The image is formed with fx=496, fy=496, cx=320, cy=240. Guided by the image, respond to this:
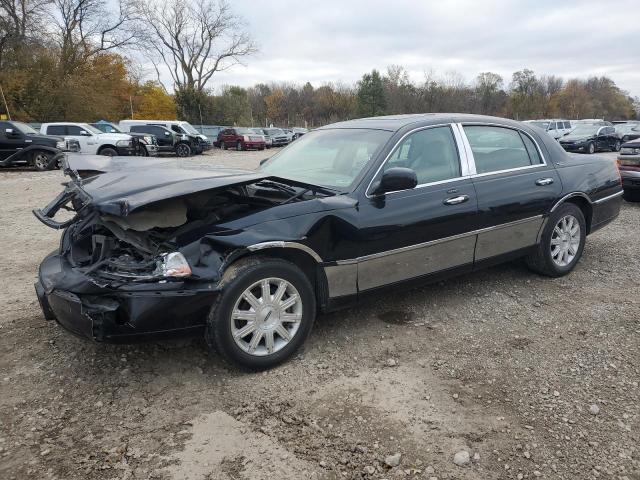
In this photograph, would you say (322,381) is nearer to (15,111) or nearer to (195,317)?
(195,317)

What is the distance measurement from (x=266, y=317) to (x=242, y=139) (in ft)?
101

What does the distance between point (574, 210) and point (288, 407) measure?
11.9ft

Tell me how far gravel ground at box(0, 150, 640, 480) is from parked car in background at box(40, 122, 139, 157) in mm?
Result: 16962

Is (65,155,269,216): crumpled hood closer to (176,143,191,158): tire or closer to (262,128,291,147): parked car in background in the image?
(176,143,191,158): tire

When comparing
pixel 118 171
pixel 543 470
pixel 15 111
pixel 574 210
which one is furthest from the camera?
pixel 15 111

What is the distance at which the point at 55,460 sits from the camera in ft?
8.00

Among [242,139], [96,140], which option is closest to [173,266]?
[96,140]

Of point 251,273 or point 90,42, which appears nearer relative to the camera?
point 251,273

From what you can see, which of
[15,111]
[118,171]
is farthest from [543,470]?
[15,111]

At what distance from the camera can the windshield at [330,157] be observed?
3883 mm

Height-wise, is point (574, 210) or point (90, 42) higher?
point (90, 42)

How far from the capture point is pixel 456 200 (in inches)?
158

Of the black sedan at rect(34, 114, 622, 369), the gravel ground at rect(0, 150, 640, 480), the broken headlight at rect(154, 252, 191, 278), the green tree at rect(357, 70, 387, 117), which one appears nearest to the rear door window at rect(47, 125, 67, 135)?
the black sedan at rect(34, 114, 622, 369)

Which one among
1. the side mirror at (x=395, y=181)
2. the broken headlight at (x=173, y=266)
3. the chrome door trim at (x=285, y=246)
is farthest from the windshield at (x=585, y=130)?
the broken headlight at (x=173, y=266)
